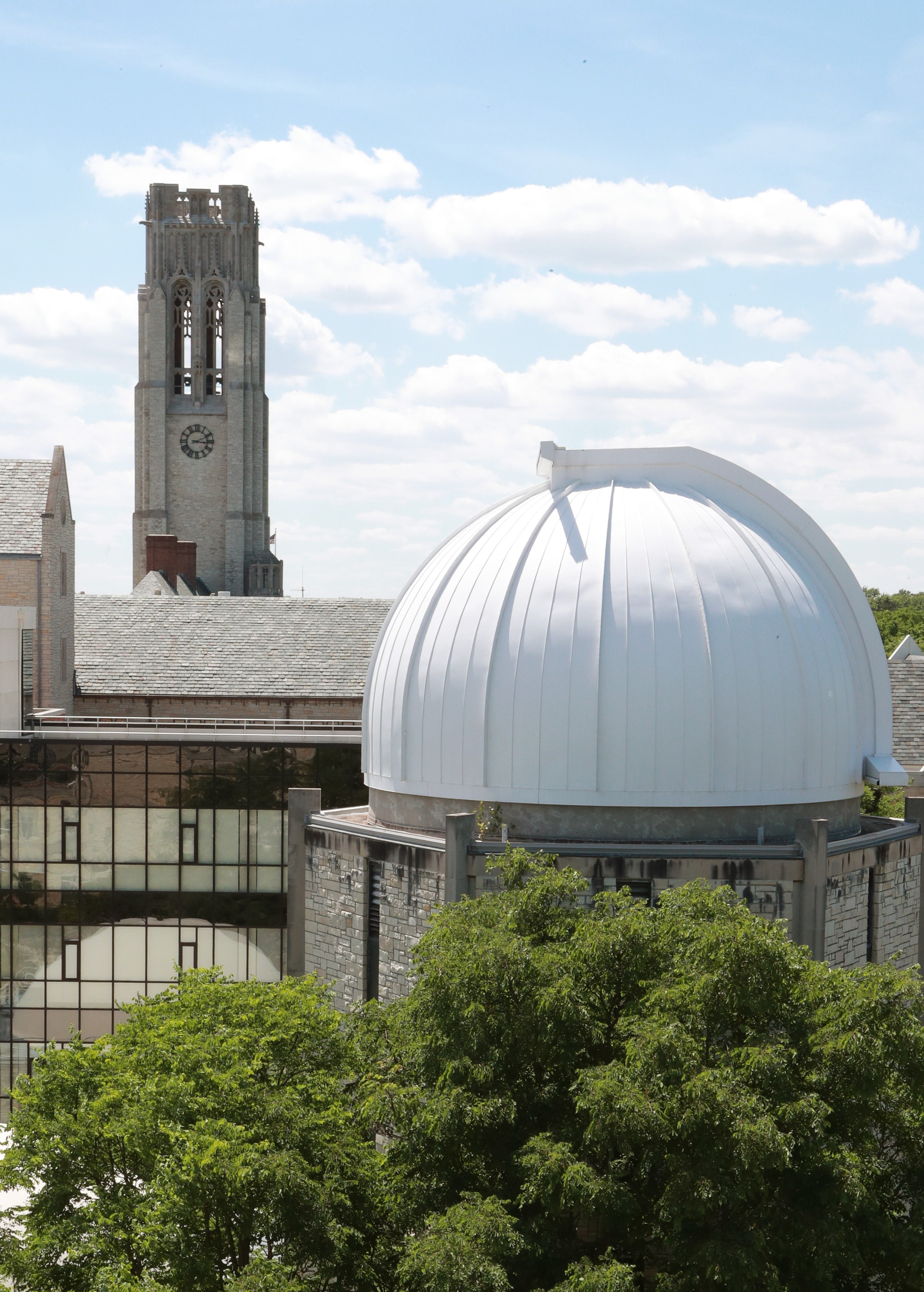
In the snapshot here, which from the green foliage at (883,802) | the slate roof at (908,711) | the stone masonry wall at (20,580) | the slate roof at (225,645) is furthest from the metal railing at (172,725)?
the slate roof at (908,711)

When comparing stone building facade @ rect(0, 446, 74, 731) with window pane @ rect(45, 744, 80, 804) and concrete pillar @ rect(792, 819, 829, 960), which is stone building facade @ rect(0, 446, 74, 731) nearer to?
window pane @ rect(45, 744, 80, 804)

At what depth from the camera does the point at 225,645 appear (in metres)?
41.6

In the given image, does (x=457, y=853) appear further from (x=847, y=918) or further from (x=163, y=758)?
(x=163, y=758)

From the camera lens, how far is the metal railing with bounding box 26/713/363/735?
3045cm

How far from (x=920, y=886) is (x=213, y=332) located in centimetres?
8401

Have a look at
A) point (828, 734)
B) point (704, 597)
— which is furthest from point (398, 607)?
point (828, 734)

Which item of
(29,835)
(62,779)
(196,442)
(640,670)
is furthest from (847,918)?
(196,442)

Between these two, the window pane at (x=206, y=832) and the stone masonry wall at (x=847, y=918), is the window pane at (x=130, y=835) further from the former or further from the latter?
the stone masonry wall at (x=847, y=918)

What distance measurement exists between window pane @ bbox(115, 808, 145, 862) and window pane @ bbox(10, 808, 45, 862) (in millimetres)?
1682

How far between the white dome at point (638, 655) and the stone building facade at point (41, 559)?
46.0ft

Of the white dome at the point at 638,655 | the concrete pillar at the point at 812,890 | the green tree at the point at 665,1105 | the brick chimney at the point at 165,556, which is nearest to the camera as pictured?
the green tree at the point at 665,1105

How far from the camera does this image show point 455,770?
73.5 ft

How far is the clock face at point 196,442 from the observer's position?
96.9 m

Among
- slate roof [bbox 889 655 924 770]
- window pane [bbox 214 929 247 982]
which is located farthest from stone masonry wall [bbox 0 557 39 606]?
slate roof [bbox 889 655 924 770]
